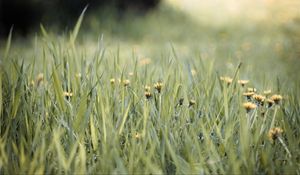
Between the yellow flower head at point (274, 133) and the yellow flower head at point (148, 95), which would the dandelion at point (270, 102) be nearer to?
the yellow flower head at point (274, 133)

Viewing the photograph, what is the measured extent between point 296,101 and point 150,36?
5.19 m

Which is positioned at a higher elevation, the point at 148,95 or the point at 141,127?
the point at 148,95

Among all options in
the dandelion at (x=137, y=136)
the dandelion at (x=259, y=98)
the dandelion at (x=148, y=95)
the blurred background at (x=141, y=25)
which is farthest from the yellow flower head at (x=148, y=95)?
Result: the blurred background at (x=141, y=25)

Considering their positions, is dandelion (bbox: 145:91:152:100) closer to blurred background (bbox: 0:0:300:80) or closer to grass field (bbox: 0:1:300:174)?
grass field (bbox: 0:1:300:174)

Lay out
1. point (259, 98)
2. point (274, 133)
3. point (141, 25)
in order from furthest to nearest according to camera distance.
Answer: point (141, 25), point (259, 98), point (274, 133)

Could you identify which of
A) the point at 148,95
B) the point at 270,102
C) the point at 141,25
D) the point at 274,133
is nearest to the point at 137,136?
the point at 148,95

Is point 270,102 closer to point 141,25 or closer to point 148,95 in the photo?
point 148,95

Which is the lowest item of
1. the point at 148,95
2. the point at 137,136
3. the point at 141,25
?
the point at 137,136

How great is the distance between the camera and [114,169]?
143 centimetres

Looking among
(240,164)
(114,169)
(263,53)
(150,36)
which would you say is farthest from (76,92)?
(150,36)

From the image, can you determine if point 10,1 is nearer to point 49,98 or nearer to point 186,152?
point 49,98

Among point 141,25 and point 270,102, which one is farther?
point 141,25

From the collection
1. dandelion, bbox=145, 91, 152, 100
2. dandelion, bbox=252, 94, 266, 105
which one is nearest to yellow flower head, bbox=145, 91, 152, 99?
dandelion, bbox=145, 91, 152, 100

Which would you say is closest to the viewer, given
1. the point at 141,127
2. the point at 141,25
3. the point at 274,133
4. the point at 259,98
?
the point at 274,133
